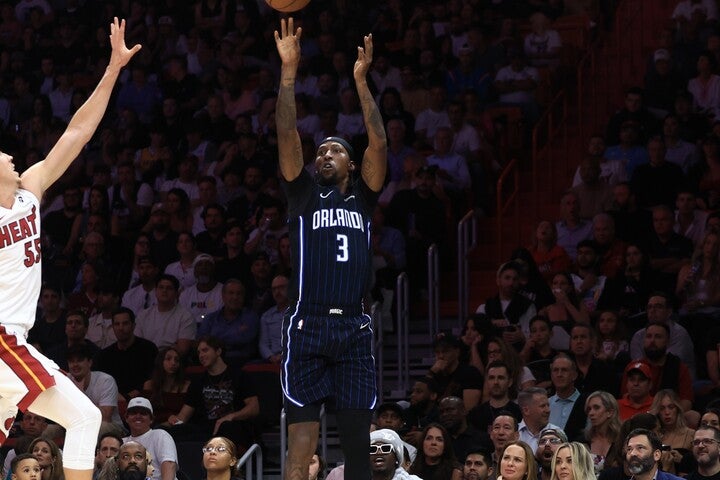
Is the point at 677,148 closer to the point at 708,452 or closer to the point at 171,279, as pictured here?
the point at 171,279

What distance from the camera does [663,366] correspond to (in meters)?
13.2

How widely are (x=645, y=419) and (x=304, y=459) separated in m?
3.38

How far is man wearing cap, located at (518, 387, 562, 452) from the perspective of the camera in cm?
1223

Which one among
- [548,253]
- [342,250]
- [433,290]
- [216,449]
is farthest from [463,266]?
[342,250]

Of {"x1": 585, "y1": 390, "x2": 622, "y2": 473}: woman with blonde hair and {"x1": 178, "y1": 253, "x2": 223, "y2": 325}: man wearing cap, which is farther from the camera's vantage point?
{"x1": 178, "y1": 253, "x2": 223, "y2": 325}: man wearing cap

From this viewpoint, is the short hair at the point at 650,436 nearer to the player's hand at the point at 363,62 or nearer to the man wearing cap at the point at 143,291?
the player's hand at the point at 363,62

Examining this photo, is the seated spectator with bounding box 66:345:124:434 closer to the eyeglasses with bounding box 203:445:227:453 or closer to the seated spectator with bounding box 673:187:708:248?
the eyeglasses with bounding box 203:445:227:453

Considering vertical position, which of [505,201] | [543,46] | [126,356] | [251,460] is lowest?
[251,460]

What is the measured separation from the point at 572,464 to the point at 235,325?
5565 millimetres

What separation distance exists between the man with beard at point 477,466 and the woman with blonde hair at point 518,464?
25.9 inches

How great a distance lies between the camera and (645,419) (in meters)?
11.6

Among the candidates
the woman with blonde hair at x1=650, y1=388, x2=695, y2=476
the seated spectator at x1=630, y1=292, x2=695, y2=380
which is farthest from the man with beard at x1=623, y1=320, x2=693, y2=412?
the woman with blonde hair at x1=650, y1=388, x2=695, y2=476

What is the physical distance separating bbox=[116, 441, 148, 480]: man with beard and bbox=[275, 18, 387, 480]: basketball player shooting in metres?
3.35

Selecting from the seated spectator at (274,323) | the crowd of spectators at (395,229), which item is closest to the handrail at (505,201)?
the crowd of spectators at (395,229)
